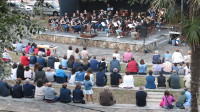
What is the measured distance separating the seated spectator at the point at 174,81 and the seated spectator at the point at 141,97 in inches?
108

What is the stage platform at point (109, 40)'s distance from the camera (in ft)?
87.7

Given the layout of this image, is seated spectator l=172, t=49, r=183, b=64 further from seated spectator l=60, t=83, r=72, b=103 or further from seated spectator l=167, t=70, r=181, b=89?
seated spectator l=60, t=83, r=72, b=103

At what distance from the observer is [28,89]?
1533 centimetres

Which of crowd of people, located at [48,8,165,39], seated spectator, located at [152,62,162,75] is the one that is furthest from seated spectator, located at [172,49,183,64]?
crowd of people, located at [48,8,165,39]

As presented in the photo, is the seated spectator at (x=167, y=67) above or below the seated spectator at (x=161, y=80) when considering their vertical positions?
above

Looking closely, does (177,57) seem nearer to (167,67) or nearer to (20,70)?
(167,67)

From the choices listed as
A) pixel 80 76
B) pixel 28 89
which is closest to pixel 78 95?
pixel 28 89

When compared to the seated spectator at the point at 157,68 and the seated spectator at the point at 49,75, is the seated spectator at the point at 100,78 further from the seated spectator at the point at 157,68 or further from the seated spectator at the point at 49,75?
the seated spectator at the point at 157,68

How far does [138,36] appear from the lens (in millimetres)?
27719

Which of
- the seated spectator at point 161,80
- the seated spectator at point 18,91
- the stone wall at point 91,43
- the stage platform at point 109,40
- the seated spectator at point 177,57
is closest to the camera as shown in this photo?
the seated spectator at point 18,91

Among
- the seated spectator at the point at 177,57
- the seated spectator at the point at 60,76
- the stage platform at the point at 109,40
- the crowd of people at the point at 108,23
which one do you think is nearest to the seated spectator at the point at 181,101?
the seated spectator at the point at 60,76

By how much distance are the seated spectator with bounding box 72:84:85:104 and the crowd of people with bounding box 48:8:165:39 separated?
13084 mm

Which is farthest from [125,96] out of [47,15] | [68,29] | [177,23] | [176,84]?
[47,15]

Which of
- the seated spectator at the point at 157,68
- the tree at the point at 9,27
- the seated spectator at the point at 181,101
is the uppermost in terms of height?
the tree at the point at 9,27
